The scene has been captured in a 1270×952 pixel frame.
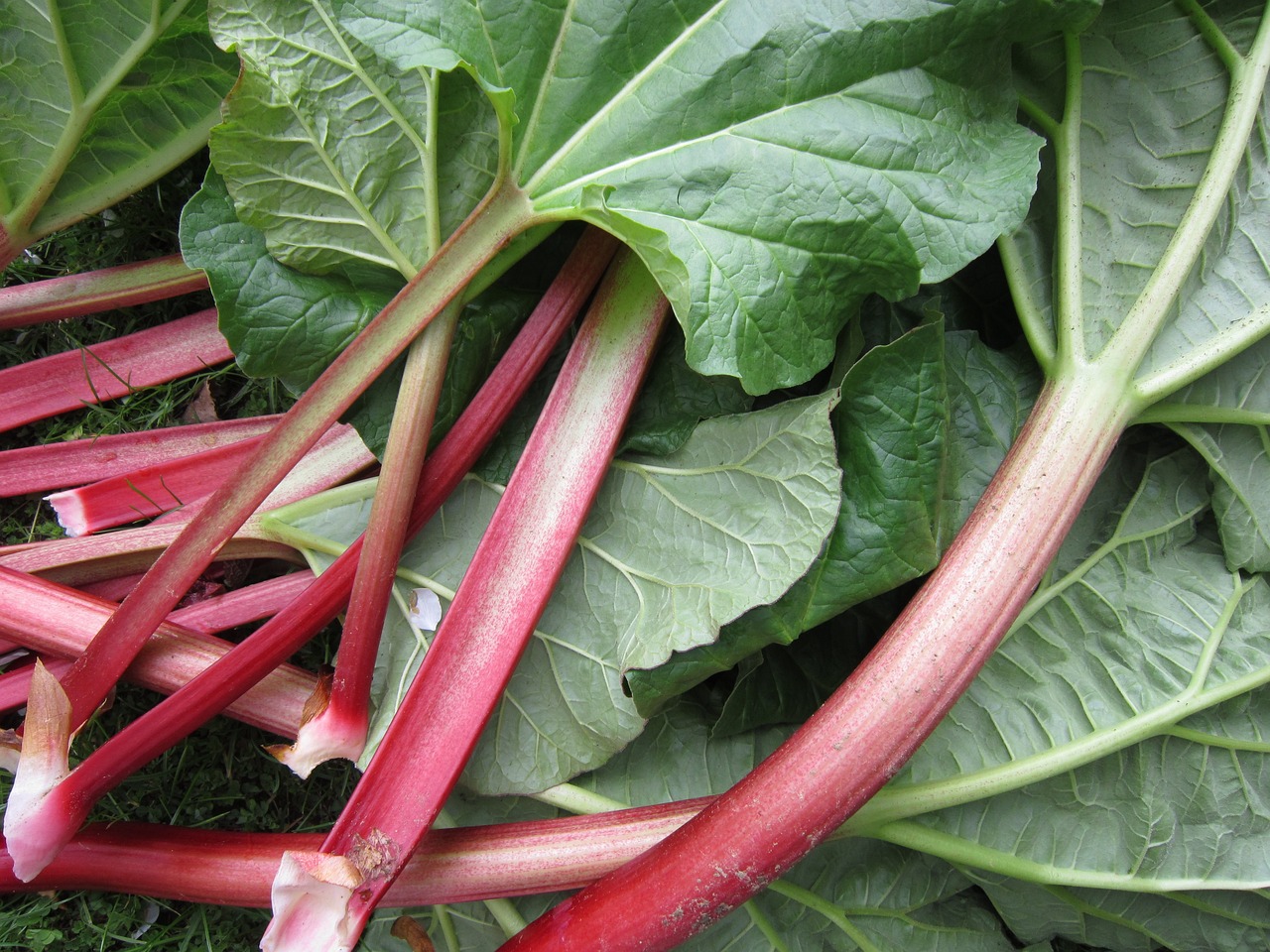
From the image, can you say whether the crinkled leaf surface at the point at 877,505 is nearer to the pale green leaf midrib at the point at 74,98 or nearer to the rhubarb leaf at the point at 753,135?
the rhubarb leaf at the point at 753,135

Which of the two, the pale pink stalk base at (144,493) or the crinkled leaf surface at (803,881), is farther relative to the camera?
the pale pink stalk base at (144,493)

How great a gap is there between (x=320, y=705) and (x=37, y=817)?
411 millimetres

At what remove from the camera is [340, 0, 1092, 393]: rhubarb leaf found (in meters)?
1.21

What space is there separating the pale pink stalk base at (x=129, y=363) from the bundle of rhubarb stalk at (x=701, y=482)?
292 millimetres

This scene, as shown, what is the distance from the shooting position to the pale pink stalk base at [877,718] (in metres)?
1.31

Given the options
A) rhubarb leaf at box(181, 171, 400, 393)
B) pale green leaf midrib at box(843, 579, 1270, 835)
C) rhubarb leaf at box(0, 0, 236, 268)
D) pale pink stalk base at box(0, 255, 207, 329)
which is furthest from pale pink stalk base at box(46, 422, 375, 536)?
pale green leaf midrib at box(843, 579, 1270, 835)

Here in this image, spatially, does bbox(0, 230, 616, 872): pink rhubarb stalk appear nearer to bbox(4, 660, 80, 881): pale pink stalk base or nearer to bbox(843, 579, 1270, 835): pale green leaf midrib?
bbox(4, 660, 80, 881): pale pink stalk base

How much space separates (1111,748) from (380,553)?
1169 mm

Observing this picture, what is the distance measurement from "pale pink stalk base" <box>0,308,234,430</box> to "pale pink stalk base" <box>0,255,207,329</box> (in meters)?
0.07

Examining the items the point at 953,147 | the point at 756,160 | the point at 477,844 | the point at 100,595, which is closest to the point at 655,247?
the point at 756,160

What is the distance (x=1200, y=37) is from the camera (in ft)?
4.57

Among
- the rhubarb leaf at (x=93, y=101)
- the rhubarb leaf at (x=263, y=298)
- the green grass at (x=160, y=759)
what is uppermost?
the rhubarb leaf at (x=93, y=101)

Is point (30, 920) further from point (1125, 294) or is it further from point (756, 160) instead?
point (1125, 294)

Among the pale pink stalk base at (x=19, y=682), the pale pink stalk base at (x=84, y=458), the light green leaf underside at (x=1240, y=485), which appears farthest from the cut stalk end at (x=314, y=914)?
the light green leaf underside at (x=1240, y=485)
